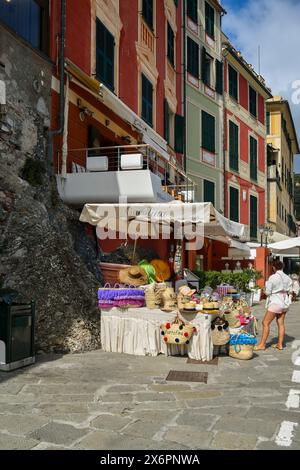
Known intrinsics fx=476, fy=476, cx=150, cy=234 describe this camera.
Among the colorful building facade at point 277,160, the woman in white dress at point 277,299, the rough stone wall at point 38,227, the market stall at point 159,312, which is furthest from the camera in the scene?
the colorful building facade at point 277,160

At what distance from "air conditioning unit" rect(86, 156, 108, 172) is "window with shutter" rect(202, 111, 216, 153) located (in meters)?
11.9

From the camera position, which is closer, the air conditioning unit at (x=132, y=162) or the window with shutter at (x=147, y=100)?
the air conditioning unit at (x=132, y=162)

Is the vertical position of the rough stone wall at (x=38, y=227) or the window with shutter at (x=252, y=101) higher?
the window with shutter at (x=252, y=101)

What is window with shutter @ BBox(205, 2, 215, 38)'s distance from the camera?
2353 centimetres

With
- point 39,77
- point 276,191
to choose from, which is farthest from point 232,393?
point 276,191

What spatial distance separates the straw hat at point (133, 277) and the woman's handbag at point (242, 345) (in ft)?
6.21

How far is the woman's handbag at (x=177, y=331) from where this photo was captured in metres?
7.05

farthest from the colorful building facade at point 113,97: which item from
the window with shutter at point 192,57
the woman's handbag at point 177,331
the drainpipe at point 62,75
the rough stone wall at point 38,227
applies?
the woman's handbag at point 177,331

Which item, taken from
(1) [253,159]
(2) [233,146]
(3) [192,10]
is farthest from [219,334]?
(1) [253,159]

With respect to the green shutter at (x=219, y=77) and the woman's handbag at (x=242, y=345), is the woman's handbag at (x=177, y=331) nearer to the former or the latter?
the woman's handbag at (x=242, y=345)

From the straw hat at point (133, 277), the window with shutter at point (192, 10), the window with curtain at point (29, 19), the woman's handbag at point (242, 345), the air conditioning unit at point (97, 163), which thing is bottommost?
the woman's handbag at point (242, 345)

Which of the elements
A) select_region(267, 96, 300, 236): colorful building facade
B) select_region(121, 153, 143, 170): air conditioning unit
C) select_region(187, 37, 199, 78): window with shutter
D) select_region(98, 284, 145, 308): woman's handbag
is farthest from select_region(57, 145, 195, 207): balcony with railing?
select_region(267, 96, 300, 236): colorful building facade

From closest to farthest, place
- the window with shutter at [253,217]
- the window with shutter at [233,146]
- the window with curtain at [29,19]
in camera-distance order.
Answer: the window with curtain at [29,19] → the window with shutter at [233,146] → the window with shutter at [253,217]
